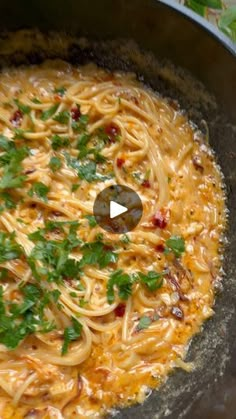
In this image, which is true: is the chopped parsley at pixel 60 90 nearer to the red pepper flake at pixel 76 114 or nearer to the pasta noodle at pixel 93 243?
the pasta noodle at pixel 93 243

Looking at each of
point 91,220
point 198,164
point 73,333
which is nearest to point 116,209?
point 91,220

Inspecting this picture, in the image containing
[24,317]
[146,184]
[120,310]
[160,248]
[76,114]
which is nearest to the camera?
[24,317]

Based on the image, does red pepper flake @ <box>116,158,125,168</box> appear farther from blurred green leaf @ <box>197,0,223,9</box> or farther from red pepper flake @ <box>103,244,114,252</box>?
blurred green leaf @ <box>197,0,223,9</box>

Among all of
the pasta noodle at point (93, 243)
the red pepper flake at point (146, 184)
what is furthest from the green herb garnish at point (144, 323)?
the red pepper flake at point (146, 184)

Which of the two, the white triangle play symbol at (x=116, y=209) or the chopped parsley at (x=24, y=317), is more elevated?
the white triangle play symbol at (x=116, y=209)
